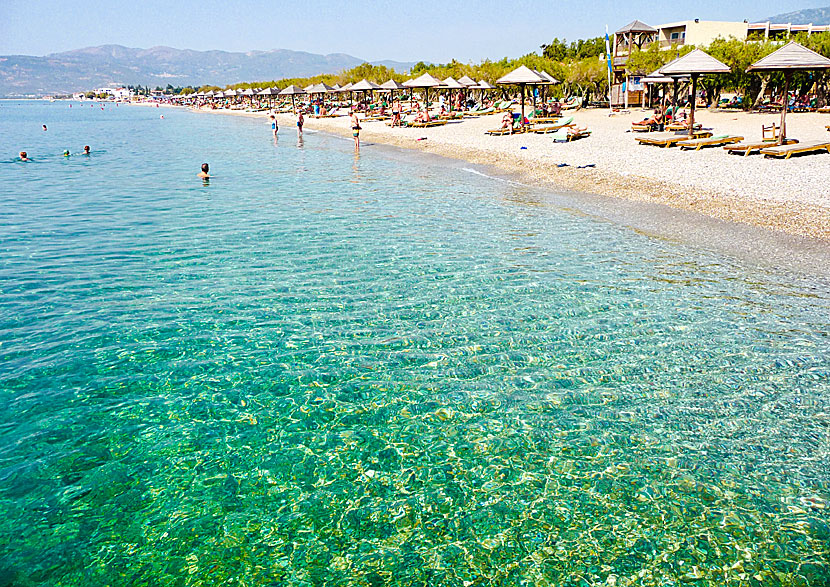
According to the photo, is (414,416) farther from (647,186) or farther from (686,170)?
(686,170)

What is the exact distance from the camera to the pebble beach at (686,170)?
14438 millimetres

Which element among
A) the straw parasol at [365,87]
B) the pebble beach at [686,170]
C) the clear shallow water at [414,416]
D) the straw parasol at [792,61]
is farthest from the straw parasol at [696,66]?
the straw parasol at [365,87]

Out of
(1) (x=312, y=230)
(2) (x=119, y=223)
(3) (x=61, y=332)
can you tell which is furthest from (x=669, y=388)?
(2) (x=119, y=223)

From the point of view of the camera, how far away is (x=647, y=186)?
18.2 m

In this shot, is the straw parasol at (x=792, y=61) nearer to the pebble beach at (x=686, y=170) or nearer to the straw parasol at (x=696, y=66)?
the straw parasol at (x=696, y=66)

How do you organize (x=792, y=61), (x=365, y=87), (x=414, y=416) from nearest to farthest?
(x=414, y=416), (x=792, y=61), (x=365, y=87)

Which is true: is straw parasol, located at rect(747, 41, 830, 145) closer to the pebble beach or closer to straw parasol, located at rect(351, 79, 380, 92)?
the pebble beach

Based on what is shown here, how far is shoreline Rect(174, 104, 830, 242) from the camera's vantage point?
1357 cm

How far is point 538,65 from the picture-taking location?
179ft

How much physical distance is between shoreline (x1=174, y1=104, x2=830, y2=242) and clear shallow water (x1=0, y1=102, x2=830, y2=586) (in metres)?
3.51

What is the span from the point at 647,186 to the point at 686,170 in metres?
2.18

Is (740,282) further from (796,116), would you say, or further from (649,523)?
(796,116)

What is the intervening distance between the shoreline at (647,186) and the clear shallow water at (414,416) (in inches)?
138

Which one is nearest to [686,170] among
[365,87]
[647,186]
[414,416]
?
[647,186]
